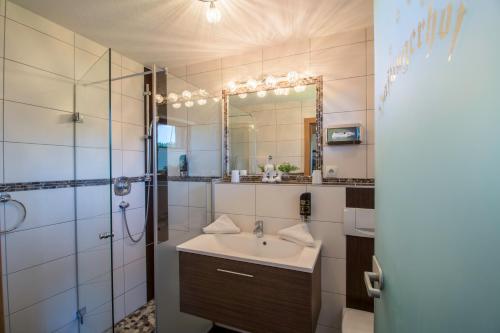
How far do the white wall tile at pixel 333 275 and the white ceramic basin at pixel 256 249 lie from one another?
0.18 metres

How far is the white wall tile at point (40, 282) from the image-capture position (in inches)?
57.3

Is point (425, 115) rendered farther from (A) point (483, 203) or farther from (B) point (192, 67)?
(B) point (192, 67)

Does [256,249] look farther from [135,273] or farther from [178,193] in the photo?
[135,273]

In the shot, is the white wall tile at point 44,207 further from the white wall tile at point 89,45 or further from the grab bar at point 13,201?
the white wall tile at point 89,45

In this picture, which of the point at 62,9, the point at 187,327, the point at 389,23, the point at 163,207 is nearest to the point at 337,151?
the point at 389,23

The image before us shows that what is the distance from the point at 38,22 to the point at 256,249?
225 centimetres

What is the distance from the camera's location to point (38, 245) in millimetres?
1569

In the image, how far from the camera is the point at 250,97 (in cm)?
212

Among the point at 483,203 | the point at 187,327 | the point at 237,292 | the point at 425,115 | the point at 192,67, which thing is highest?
the point at 192,67

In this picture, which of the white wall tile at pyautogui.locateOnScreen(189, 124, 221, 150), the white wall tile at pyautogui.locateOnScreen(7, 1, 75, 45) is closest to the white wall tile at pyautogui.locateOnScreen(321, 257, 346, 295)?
the white wall tile at pyautogui.locateOnScreen(189, 124, 221, 150)

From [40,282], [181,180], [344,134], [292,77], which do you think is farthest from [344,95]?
[40,282]

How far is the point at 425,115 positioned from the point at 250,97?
1.76m

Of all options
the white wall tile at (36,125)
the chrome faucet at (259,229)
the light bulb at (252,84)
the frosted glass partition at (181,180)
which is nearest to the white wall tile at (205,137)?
the frosted glass partition at (181,180)

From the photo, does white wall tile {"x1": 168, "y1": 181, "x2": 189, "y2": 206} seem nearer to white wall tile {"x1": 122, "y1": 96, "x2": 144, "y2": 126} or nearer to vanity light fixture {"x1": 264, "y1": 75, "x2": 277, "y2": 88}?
white wall tile {"x1": 122, "y1": 96, "x2": 144, "y2": 126}
